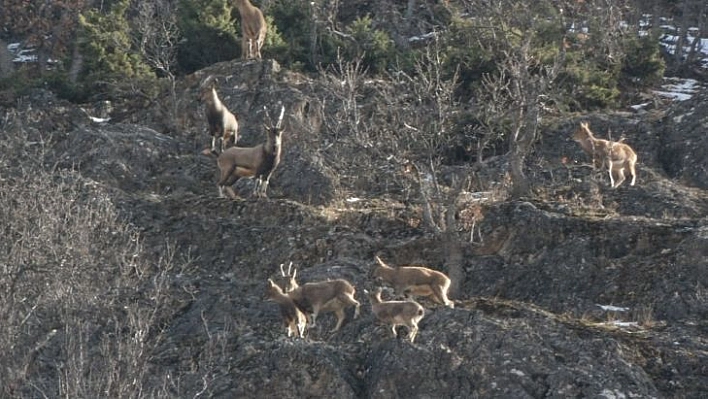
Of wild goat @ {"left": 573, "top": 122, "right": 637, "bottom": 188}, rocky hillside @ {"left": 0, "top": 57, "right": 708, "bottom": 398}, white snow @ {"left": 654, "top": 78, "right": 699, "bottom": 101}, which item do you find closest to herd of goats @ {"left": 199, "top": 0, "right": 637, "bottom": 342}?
wild goat @ {"left": 573, "top": 122, "right": 637, "bottom": 188}

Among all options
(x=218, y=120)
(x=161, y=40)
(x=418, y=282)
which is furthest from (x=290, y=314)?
(x=161, y=40)

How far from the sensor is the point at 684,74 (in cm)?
4338

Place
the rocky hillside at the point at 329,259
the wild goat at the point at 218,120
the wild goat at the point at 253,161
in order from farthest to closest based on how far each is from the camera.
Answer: the wild goat at the point at 218,120 → the wild goat at the point at 253,161 → the rocky hillside at the point at 329,259

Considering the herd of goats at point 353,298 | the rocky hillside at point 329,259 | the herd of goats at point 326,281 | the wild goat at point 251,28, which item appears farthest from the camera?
the wild goat at point 251,28

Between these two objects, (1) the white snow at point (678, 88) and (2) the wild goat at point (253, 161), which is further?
(1) the white snow at point (678, 88)

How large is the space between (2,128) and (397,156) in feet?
37.8

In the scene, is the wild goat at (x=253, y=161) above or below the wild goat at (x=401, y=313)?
below

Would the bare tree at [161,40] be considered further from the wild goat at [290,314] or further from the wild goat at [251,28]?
the wild goat at [290,314]

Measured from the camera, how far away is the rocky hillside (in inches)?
807

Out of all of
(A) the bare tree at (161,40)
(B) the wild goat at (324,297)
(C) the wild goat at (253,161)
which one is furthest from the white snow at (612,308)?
(A) the bare tree at (161,40)

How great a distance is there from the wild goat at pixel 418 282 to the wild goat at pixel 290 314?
1.49 metres

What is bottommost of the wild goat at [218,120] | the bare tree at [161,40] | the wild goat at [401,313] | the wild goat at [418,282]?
the bare tree at [161,40]

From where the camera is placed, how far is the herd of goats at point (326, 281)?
21.0 metres

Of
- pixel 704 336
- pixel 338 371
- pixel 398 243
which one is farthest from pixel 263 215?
pixel 704 336
